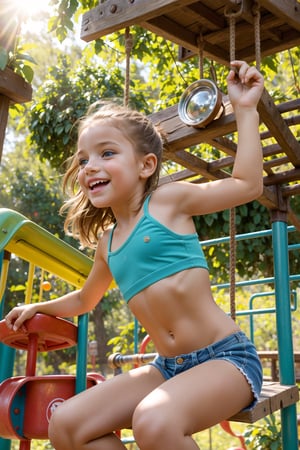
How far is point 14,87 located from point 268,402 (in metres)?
1.51

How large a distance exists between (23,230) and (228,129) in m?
0.82

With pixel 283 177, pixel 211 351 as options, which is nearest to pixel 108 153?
pixel 211 351

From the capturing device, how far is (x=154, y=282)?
4.94ft

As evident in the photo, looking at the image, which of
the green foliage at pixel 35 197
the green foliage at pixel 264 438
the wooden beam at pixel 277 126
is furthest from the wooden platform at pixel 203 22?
the green foliage at pixel 35 197

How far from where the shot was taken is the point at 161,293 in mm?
1491

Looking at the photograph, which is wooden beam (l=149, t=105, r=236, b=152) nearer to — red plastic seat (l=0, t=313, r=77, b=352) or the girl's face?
the girl's face

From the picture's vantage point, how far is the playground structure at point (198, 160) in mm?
1595

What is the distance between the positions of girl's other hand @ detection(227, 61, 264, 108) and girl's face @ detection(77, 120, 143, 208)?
36 cm

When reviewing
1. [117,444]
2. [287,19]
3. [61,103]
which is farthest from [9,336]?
[61,103]

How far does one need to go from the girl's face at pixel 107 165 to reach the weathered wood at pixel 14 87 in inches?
21.4

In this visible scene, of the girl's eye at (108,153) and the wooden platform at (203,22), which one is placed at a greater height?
the wooden platform at (203,22)

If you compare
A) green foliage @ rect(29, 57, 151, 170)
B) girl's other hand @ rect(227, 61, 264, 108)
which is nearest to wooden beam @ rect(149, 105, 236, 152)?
girl's other hand @ rect(227, 61, 264, 108)

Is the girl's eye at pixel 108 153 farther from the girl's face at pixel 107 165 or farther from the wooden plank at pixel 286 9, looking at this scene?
the wooden plank at pixel 286 9

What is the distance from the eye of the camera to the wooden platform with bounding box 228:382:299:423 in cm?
143
